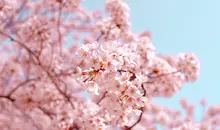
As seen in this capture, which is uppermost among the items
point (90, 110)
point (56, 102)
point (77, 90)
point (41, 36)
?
point (77, 90)

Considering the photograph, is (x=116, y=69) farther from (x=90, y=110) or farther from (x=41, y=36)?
(x=41, y=36)

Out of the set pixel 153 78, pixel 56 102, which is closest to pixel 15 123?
pixel 56 102

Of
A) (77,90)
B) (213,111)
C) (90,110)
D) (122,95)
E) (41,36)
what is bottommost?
(122,95)

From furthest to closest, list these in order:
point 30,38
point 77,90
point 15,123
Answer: point 77,90
point 15,123
point 30,38

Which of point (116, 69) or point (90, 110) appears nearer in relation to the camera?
point (116, 69)

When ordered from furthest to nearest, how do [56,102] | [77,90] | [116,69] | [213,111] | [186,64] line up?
[213,111] < [77,90] < [56,102] < [186,64] < [116,69]

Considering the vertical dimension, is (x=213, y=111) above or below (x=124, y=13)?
above

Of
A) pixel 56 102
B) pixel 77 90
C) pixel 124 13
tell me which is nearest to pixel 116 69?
pixel 124 13

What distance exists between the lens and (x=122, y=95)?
2.22m

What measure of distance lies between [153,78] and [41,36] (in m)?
2.11

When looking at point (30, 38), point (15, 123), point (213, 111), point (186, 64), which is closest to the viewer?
point (186, 64)

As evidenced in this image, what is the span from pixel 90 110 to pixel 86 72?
1.51 meters

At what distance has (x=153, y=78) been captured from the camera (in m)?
4.71

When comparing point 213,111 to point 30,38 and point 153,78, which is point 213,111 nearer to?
point 153,78
